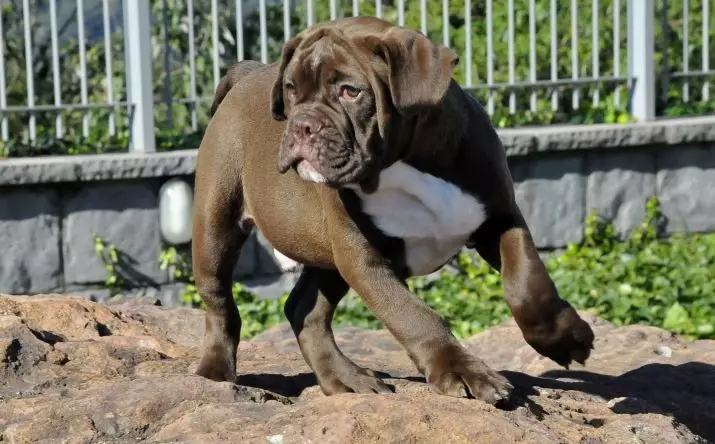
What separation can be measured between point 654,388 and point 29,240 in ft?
14.2

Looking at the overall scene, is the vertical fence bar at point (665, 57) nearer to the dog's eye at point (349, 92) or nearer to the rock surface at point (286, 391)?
the rock surface at point (286, 391)

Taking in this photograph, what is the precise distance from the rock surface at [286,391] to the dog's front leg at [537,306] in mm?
180

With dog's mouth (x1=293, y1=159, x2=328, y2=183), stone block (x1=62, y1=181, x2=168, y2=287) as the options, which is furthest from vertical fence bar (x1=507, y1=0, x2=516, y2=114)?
dog's mouth (x1=293, y1=159, x2=328, y2=183)

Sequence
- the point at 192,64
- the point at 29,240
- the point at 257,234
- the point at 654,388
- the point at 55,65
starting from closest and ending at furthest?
1. the point at 654,388
2. the point at 29,240
3. the point at 55,65
4. the point at 257,234
5. the point at 192,64

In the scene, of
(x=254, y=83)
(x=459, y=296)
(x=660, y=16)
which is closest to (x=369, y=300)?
(x=254, y=83)

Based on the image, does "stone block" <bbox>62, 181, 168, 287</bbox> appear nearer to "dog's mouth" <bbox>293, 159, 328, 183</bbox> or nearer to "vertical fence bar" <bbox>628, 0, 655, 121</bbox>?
"vertical fence bar" <bbox>628, 0, 655, 121</bbox>

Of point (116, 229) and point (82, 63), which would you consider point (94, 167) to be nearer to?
point (116, 229)

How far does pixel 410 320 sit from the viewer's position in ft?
13.3

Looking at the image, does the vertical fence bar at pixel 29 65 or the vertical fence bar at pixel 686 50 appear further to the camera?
the vertical fence bar at pixel 686 50

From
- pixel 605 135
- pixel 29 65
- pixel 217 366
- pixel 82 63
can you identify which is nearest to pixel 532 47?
pixel 605 135

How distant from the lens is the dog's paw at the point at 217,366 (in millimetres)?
4754

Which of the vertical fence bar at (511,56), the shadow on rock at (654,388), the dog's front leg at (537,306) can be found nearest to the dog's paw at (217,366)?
the shadow on rock at (654,388)

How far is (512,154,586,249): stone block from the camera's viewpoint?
8.94 meters

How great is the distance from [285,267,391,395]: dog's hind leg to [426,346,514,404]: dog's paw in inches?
15.0
